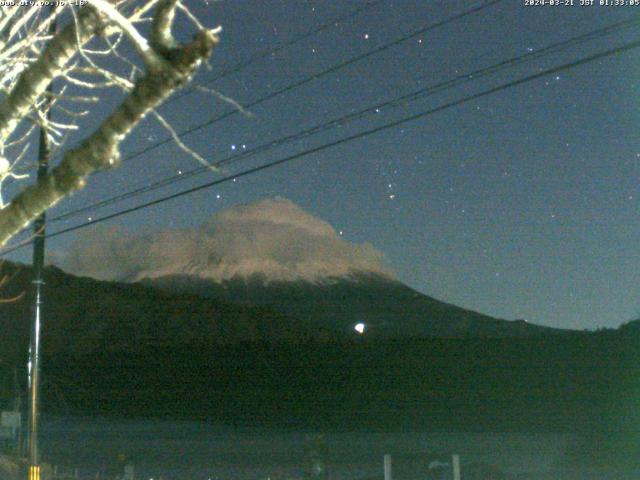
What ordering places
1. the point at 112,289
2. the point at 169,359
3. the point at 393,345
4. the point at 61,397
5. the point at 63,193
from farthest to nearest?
1. the point at 112,289
2. the point at 169,359
3. the point at 393,345
4. the point at 61,397
5. the point at 63,193

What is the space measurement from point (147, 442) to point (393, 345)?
36.3 m

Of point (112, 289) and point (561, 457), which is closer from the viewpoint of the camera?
point (561, 457)

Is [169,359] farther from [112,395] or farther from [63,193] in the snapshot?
[63,193]

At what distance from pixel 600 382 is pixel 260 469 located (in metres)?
27.0

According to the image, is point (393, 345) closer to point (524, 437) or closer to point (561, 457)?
point (524, 437)

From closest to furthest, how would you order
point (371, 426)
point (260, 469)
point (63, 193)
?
point (63, 193)
point (260, 469)
point (371, 426)

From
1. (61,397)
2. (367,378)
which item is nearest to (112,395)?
(61,397)

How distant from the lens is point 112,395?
3435 inches

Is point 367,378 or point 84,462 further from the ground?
point 367,378

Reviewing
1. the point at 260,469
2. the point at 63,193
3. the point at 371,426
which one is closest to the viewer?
the point at 63,193

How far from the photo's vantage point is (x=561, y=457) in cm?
4222

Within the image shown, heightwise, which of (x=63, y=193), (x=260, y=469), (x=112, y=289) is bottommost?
(x=260, y=469)

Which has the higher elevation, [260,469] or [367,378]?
[367,378]

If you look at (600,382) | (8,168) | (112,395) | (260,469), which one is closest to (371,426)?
(600,382)
